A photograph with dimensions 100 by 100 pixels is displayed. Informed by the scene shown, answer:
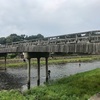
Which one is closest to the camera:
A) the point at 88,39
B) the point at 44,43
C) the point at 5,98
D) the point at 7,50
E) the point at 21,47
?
the point at 5,98

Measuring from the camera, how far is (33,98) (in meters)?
22.2

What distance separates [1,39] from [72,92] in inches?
5806

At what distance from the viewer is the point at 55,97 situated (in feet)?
74.0

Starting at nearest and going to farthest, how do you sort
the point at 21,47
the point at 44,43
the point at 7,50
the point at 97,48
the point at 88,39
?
the point at 97,48
the point at 88,39
the point at 44,43
the point at 21,47
the point at 7,50

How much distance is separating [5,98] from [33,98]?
223 centimetres

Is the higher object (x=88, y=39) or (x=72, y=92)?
(x=88, y=39)

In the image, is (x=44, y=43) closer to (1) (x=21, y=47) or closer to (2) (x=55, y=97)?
(1) (x=21, y=47)

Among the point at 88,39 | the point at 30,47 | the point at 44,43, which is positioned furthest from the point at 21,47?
the point at 88,39

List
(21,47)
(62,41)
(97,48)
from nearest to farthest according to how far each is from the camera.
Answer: (97,48)
(62,41)
(21,47)

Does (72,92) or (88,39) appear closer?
(72,92)

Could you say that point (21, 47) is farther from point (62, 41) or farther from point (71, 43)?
point (71, 43)

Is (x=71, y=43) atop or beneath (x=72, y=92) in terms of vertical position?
Result: atop

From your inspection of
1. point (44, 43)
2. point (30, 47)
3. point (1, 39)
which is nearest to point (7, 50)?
point (30, 47)

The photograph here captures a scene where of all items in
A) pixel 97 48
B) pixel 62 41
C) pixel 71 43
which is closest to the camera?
pixel 97 48
